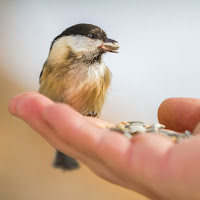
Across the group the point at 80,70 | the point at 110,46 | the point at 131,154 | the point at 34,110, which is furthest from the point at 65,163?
the point at 131,154

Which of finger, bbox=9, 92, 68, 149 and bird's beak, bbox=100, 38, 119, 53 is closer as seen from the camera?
finger, bbox=9, 92, 68, 149

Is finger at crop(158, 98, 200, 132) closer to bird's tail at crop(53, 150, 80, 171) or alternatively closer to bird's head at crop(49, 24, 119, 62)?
bird's head at crop(49, 24, 119, 62)

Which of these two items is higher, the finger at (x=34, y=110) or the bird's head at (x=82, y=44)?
Answer: the bird's head at (x=82, y=44)

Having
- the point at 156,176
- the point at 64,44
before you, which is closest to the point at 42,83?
the point at 64,44

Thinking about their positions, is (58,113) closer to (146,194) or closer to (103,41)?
(146,194)

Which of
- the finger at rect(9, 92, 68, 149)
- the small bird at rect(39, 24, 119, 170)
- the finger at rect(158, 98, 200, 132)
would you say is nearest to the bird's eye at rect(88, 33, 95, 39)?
the small bird at rect(39, 24, 119, 170)

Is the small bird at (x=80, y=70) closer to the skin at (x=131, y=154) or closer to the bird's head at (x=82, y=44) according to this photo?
the bird's head at (x=82, y=44)

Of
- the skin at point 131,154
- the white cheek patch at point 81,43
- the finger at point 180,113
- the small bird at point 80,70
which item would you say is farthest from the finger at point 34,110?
the finger at point 180,113
